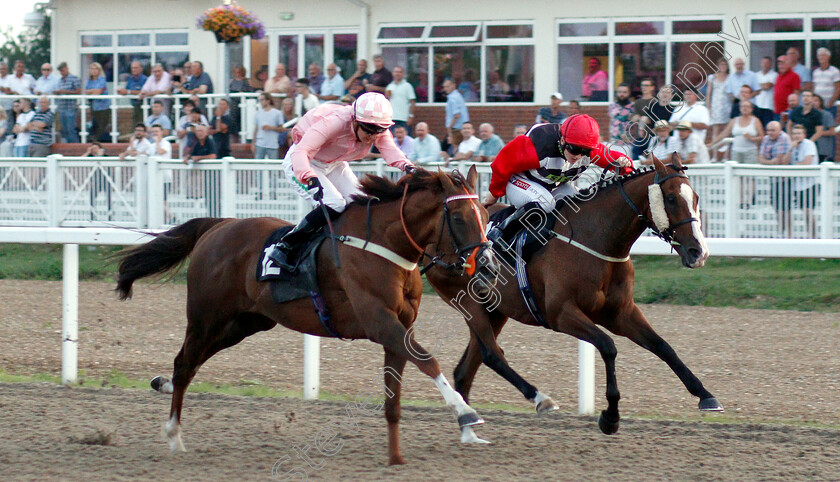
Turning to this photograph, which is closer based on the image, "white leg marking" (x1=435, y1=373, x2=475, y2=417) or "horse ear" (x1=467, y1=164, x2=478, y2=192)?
"white leg marking" (x1=435, y1=373, x2=475, y2=417)

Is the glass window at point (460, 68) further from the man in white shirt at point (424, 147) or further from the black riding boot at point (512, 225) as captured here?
the black riding boot at point (512, 225)

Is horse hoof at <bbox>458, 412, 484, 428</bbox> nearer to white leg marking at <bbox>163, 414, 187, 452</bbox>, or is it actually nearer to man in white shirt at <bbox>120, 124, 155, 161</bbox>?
white leg marking at <bbox>163, 414, 187, 452</bbox>

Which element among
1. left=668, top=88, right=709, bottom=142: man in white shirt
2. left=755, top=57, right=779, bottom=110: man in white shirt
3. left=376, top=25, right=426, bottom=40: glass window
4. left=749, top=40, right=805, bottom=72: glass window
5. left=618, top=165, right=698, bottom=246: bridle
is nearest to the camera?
left=618, top=165, right=698, bottom=246: bridle

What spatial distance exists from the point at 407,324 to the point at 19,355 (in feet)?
12.9

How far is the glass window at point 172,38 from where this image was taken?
16.3 meters

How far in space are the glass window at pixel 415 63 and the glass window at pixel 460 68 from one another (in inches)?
6.1

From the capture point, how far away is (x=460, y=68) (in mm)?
14508

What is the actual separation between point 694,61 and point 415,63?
4.00 meters

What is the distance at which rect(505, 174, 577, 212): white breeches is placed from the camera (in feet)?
18.0

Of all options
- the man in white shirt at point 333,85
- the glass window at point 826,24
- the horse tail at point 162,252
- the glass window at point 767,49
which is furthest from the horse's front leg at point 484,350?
the glass window at point 826,24

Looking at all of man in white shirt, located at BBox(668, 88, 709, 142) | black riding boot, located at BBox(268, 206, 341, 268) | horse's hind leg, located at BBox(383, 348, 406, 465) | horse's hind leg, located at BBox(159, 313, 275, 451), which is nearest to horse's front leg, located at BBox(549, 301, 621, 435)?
horse's hind leg, located at BBox(383, 348, 406, 465)

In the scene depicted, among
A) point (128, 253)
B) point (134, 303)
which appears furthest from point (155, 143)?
point (128, 253)

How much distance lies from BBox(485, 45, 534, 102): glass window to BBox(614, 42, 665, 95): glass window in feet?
4.08

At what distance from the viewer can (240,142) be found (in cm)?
1363
